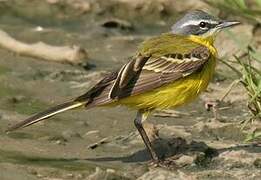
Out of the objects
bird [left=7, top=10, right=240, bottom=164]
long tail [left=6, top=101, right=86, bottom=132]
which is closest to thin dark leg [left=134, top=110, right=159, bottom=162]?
bird [left=7, top=10, right=240, bottom=164]

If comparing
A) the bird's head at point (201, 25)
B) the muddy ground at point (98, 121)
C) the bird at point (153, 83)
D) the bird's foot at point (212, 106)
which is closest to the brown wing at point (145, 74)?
the bird at point (153, 83)

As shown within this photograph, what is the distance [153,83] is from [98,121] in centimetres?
127

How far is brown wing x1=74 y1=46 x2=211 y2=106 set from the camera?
27.4 feet

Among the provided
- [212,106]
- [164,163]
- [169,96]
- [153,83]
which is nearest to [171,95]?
[169,96]

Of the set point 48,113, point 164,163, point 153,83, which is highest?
point 153,83

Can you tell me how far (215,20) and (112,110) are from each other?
59.0 inches

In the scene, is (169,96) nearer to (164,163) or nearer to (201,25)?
(164,163)

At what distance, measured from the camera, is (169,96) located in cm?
848

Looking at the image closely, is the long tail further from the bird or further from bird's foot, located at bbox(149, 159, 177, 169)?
bird's foot, located at bbox(149, 159, 177, 169)

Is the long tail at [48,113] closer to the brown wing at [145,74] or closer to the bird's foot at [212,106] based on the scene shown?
the brown wing at [145,74]

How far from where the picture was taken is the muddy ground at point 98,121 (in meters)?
8.03

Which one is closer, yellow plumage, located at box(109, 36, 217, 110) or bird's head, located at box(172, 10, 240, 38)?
yellow plumage, located at box(109, 36, 217, 110)

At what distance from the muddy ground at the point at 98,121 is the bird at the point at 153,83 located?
305 mm

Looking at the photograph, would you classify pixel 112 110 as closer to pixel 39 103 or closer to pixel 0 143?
pixel 39 103
